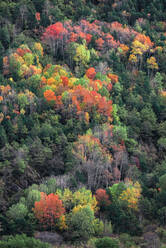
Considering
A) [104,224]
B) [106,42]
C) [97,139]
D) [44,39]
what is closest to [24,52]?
[44,39]

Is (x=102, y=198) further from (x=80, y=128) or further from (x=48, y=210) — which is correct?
(x=80, y=128)

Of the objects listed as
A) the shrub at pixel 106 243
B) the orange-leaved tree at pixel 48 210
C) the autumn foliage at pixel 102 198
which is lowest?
the autumn foliage at pixel 102 198

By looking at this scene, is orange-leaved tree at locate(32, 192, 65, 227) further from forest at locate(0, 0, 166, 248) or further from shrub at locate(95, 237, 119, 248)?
shrub at locate(95, 237, 119, 248)

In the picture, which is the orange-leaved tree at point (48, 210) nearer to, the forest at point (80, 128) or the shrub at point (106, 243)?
the forest at point (80, 128)

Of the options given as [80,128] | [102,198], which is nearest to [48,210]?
[102,198]

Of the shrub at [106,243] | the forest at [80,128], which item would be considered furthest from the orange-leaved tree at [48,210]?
the shrub at [106,243]

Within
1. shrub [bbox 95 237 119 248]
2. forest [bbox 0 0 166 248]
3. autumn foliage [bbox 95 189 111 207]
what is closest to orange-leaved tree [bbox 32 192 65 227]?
forest [bbox 0 0 166 248]

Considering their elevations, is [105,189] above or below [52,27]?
below

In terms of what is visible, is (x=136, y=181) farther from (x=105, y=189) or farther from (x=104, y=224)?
(x=104, y=224)
